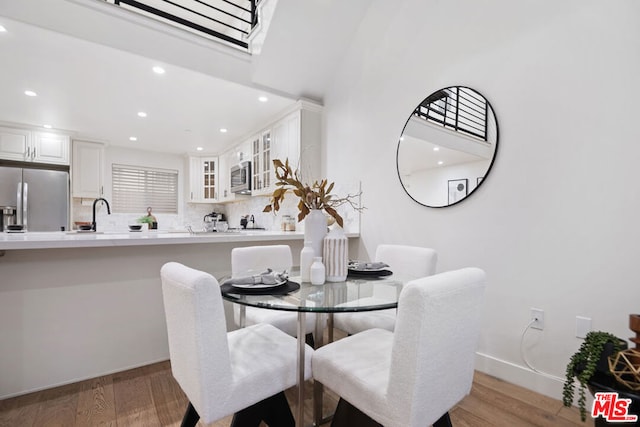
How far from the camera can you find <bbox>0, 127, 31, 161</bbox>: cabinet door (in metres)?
3.96

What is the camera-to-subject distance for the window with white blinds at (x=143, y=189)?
17.2ft

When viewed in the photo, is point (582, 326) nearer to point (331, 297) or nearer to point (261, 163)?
point (331, 297)

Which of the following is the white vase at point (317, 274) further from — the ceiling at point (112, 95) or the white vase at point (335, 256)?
the ceiling at point (112, 95)

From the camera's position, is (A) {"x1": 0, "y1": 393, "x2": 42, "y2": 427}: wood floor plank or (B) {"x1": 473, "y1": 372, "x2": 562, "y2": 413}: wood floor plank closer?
(A) {"x1": 0, "y1": 393, "x2": 42, "y2": 427}: wood floor plank

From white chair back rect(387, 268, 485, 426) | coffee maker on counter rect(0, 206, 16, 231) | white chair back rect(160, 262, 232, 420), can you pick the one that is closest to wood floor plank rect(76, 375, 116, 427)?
white chair back rect(160, 262, 232, 420)

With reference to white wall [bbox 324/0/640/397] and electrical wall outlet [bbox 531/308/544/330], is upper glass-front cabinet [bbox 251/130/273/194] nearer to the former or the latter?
white wall [bbox 324/0/640/397]

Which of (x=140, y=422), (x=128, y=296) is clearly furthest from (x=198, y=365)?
(x=128, y=296)

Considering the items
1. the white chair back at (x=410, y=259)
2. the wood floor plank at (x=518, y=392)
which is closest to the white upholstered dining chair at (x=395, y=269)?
the white chair back at (x=410, y=259)

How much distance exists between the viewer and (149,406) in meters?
1.67

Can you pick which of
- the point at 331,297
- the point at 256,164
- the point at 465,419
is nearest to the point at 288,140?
the point at 256,164

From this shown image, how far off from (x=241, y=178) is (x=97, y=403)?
10.3 ft

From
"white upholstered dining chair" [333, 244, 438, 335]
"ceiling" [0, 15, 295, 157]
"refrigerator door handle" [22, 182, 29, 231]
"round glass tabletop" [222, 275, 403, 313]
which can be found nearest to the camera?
"round glass tabletop" [222, 275, 403, 313]

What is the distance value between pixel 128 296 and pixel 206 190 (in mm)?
3795

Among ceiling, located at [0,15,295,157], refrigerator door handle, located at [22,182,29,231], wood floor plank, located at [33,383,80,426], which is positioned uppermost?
ceiling, located at [0,15,295,157]
